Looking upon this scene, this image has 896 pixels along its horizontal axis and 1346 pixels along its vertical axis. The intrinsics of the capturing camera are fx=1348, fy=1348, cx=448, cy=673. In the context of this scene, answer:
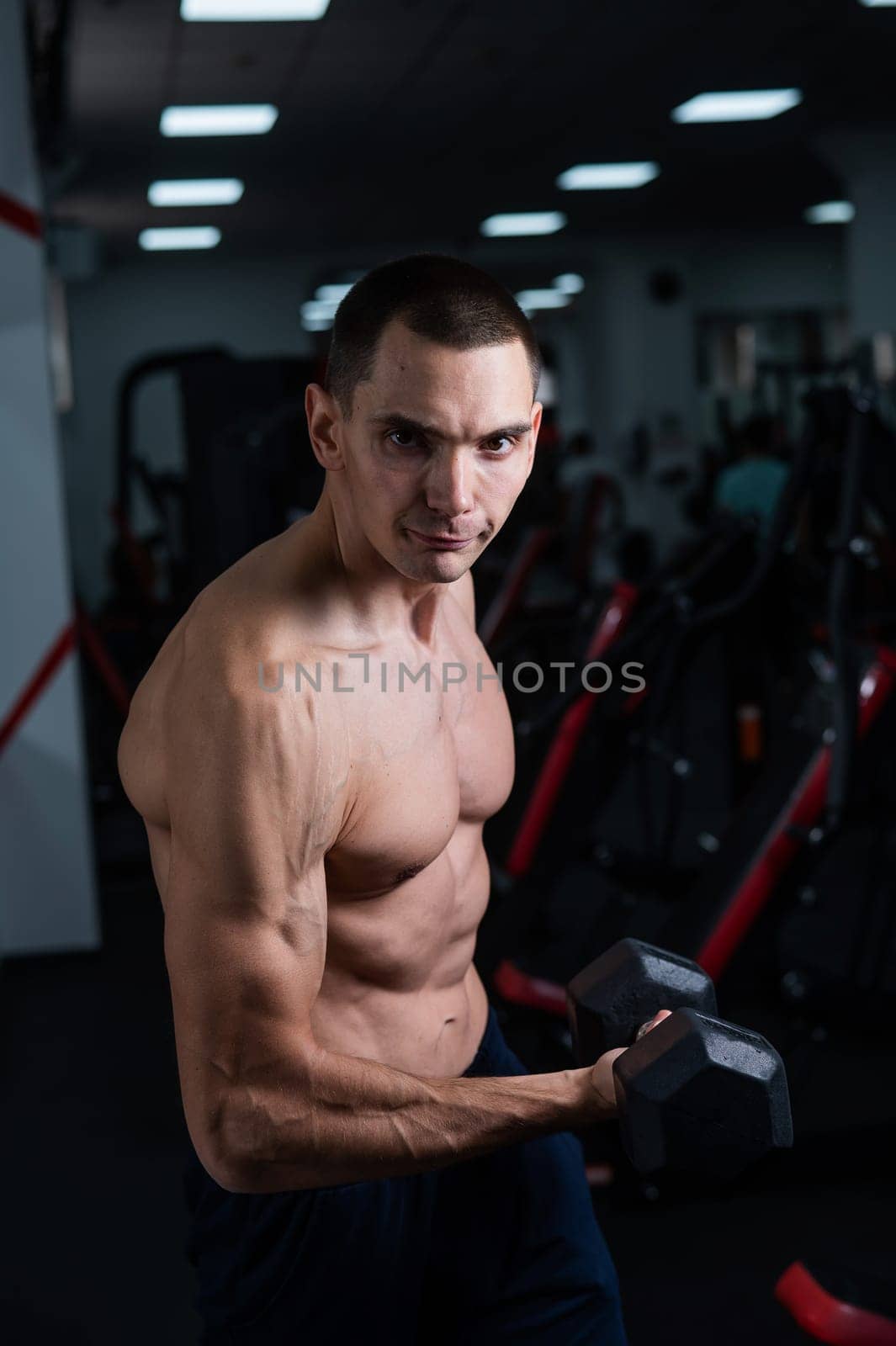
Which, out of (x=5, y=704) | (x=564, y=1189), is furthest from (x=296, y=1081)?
(x=5, y=704)

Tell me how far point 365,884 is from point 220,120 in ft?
25.2

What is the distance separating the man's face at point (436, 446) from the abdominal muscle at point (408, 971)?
13.5 inches

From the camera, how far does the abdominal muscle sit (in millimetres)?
1293

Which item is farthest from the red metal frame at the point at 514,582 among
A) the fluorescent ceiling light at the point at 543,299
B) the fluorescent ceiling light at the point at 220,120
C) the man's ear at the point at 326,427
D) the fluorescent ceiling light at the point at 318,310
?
the fluorescent ceiling light at the point at 543,299

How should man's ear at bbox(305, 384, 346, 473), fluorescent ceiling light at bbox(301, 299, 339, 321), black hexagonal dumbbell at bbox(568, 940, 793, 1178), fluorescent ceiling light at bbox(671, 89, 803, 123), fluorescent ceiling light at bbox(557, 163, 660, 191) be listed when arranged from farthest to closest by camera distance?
fluorescent ceiling light at bbox(301, 299, 339, 321) → fluorescent ceiling light at bbox(557, 163, 660, 191) → fluorescent ceiling light at bbox(671, 89, 803, 123) → man's ear at bbox(305, 384, 346, 473) → black hexagonal dumbbell at bbox(568, 940, 793, 1178)

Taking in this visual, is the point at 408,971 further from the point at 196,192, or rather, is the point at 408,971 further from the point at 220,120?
the point at 196,192

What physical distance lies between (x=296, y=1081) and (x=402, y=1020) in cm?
29

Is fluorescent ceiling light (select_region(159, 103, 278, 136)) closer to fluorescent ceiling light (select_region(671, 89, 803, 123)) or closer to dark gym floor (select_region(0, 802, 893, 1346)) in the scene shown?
fluorescent ceiling light (select_region(671, 89, 803, 123))

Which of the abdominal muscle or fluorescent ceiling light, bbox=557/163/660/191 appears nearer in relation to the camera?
the abdominal muscle

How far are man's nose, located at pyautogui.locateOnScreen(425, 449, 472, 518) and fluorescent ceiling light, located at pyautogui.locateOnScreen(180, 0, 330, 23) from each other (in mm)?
5466

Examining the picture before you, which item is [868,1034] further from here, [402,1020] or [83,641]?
[83,641]

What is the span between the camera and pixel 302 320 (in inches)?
518

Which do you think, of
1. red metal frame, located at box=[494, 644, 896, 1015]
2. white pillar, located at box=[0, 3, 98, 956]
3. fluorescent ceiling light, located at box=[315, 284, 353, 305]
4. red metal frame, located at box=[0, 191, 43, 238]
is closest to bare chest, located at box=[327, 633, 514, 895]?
red metal frame, located at box=[494, 644, 896, 1015]

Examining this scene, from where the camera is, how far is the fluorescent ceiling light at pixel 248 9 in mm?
5840
